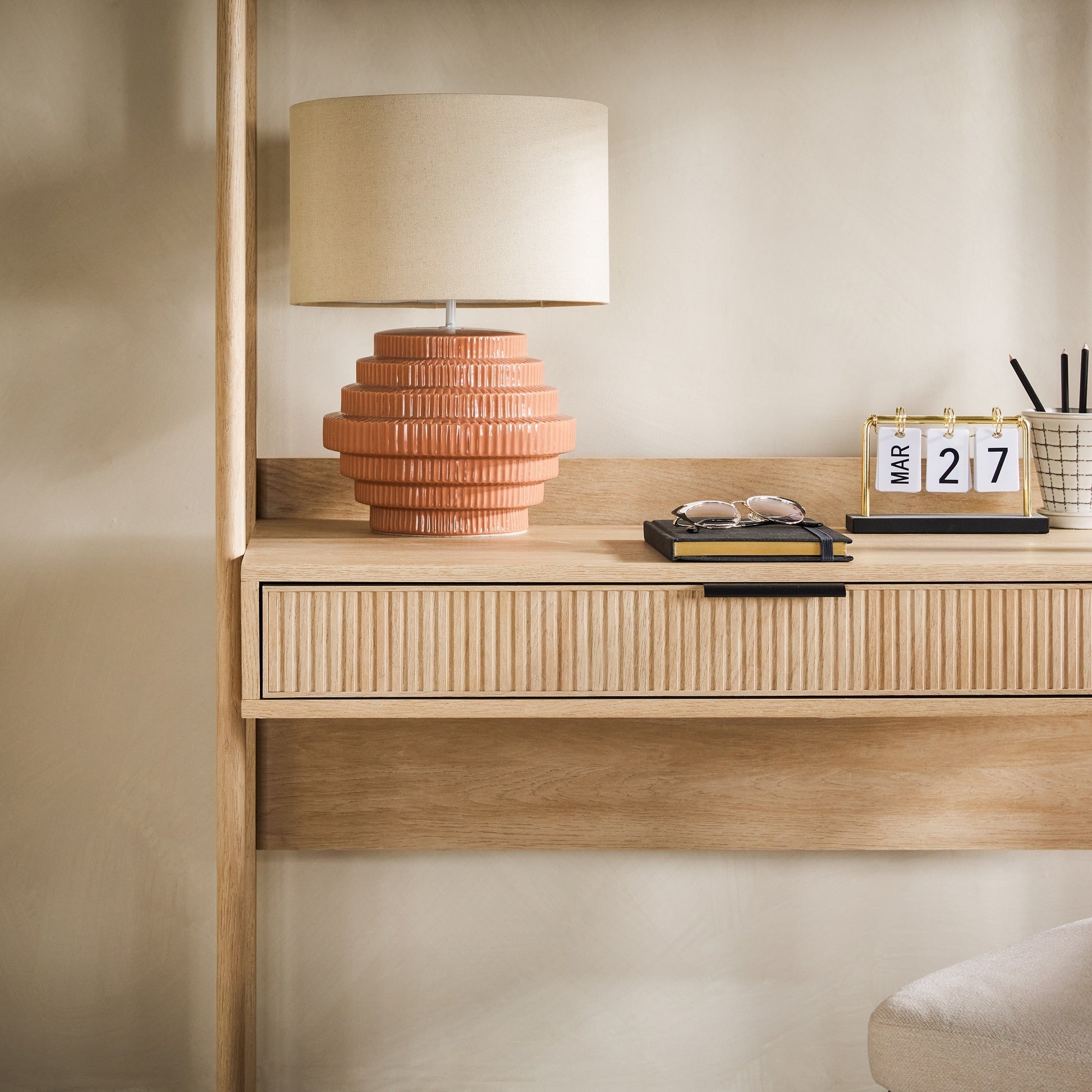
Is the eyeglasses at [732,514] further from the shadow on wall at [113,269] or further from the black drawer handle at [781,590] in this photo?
the shadow on wall at [113,269]

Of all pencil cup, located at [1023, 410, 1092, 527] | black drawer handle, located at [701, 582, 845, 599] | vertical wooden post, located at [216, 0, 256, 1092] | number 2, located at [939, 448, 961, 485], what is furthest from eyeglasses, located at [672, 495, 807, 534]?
vertical wooden post, located at [216, 0, 256, 1092]

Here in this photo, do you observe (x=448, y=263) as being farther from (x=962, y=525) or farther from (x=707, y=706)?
(x=962, y=525)

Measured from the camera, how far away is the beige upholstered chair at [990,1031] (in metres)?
0.91

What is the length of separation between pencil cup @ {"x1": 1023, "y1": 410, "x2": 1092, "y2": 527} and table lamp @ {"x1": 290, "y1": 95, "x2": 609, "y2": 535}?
1.88 ft

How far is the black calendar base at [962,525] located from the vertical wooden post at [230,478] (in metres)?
0.75

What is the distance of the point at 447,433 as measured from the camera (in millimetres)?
1274

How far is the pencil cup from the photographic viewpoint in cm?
138

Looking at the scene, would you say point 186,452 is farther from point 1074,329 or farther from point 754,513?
point 1074,329

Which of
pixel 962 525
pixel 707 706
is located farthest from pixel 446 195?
pixel 962 525

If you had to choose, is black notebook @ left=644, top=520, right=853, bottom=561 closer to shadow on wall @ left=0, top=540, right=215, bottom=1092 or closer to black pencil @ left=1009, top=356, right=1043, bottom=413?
black pencil @ left=1009, top=356, right=1043, bottom=413

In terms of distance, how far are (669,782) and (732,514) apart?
1.43 ft


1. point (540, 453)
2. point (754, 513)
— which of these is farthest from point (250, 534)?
Result: point (754, 513)

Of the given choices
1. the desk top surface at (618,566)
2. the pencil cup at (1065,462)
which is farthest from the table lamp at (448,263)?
the pencil cup at (1065,462)

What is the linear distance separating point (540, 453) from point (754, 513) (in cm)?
26
